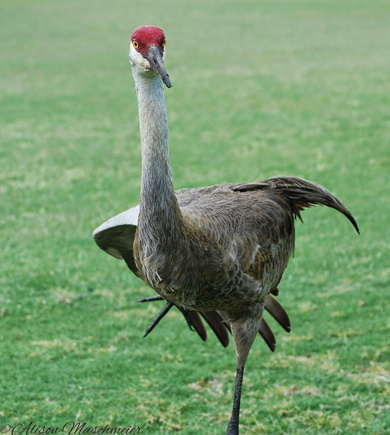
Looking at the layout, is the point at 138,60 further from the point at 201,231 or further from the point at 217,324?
the point at 217,324

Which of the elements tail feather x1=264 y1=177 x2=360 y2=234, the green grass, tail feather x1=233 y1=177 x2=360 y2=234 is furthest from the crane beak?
the green grass

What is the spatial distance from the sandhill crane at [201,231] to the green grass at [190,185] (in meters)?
0.84

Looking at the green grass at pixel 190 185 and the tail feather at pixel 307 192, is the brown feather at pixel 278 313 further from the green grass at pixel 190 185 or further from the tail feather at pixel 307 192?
the tail feather at pixel 307 192

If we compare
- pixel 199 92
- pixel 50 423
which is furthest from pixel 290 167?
pixel 50 423

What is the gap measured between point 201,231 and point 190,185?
6.21m

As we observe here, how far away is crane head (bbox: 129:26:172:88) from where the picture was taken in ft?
11.5

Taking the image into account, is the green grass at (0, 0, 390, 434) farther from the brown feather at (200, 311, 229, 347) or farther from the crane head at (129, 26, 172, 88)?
the crane head at (129, 26, 172, 88)

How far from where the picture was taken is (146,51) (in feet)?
11.7

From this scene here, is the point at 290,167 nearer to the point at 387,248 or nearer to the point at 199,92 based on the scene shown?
the point at 387,248

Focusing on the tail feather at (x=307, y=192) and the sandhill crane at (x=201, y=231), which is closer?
the sandhill crane at (x=201, y=231)

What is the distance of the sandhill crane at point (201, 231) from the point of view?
3.69 metres

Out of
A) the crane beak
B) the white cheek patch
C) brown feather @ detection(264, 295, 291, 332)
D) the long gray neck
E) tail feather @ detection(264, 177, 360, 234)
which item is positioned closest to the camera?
the crane beak

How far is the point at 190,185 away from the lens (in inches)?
405

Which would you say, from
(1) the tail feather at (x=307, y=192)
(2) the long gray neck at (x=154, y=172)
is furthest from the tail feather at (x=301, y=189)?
(2) the long gray neck at (x=154, y=172)
